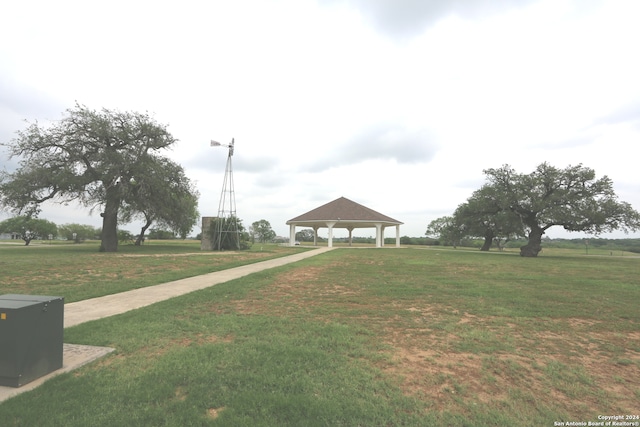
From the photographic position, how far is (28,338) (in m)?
3.40

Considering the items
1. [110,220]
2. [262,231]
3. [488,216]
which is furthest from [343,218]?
[262,231]

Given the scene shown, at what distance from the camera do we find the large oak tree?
87.5 ft

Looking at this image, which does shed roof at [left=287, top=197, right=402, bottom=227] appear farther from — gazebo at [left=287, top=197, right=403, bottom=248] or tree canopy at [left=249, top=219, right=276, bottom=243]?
tree canopy at [left=249, top=219, right=276, bottom=243]

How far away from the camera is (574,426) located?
9.56 ft

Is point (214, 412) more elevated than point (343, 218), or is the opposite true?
point (343, 218)

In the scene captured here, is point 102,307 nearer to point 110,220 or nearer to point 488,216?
point 110,220

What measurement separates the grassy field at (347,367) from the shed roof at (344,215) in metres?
29.1

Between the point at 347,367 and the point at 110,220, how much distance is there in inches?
1156

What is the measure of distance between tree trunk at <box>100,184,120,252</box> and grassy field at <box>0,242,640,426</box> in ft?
76.6

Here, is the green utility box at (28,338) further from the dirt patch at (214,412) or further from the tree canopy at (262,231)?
the tree canopy at (262,231)

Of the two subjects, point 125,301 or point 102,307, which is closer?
point 102,307

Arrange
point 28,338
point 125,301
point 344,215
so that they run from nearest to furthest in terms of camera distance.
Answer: point 28,338 → point 125,301 → point 344,215

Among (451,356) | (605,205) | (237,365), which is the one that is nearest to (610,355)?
(451,356)

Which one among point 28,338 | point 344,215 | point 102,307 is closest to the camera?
point 28,338
